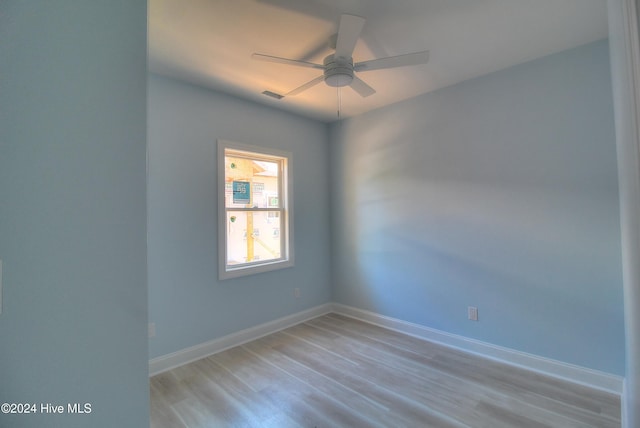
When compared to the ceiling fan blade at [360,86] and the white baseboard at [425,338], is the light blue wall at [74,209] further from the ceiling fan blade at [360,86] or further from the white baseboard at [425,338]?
the white baseboard at [425,338]

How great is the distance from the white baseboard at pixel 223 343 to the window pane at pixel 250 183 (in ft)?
4.80

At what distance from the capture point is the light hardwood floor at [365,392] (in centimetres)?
186

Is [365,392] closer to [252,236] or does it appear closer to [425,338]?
[425,338]

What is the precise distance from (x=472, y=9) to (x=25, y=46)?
7.47 feet

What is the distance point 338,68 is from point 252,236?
2.16 m

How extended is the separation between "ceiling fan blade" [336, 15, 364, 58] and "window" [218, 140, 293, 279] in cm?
170

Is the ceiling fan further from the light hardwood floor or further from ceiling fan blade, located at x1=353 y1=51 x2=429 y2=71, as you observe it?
the light hardwood floor

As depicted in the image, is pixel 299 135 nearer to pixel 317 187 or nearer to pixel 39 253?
pixel 317 187

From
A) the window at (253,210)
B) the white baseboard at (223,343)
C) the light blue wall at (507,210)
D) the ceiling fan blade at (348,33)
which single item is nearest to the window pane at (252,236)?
the window at (253,210)

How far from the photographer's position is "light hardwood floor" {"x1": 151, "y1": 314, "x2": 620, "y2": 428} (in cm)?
186

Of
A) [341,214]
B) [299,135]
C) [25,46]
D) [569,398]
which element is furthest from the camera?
[341,214]

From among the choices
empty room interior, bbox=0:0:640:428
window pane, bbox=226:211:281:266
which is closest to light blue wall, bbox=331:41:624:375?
empty room interior, bbox=0:0:640:428

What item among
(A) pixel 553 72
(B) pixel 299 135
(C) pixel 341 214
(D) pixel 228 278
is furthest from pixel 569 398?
(B) pixel 299 135

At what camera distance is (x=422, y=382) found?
2.27 m
